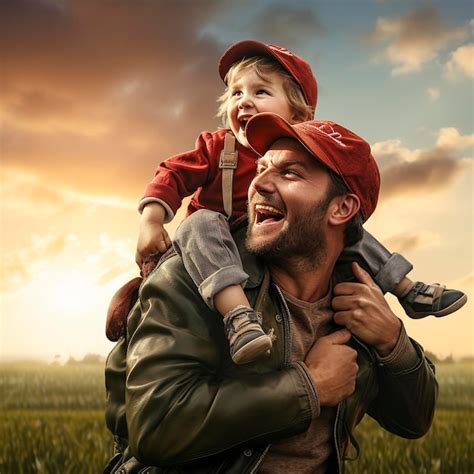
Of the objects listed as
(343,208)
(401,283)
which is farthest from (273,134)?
(401,283)

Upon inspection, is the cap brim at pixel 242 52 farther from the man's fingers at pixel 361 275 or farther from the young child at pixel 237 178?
the man's fingers at pixel 361 275

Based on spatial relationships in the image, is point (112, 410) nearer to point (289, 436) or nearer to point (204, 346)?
point (204, 346)

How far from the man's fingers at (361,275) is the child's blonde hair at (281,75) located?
0.80m

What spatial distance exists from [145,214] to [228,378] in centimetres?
96

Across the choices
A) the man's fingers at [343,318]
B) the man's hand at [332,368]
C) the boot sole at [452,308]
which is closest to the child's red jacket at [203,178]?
the man's fingers at [343,318]

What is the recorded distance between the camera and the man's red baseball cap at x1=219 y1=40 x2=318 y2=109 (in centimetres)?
338

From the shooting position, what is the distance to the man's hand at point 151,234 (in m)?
3.11

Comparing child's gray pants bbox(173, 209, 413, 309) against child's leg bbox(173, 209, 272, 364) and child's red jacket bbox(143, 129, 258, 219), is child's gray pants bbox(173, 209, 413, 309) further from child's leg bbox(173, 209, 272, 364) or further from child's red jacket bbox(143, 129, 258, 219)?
child's red jacket bbox(143, 129, 258, 219)

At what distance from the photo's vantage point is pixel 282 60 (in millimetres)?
3352

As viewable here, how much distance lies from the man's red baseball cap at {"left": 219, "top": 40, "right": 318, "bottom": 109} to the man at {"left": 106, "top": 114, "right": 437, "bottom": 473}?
0.57 m

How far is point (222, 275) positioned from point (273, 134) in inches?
25.9

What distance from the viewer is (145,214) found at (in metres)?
3.26

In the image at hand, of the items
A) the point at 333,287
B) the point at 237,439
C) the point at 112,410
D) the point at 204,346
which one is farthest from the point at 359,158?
the point at 112,410

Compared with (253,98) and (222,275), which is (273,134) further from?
(222,275)
